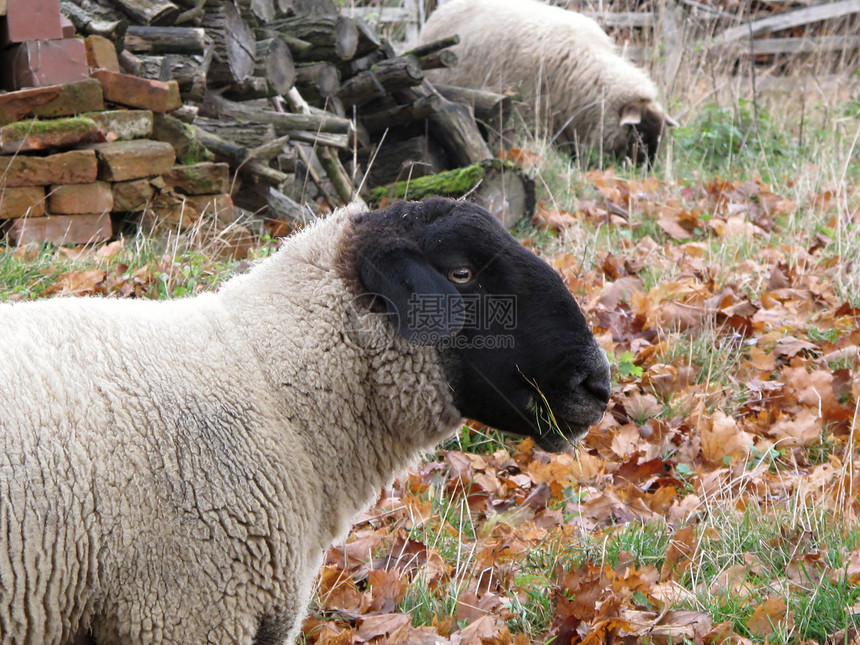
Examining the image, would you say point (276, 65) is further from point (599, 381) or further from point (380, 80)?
point (599, 381)

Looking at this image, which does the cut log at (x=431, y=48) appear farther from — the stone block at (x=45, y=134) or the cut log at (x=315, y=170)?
the stone block at (x=45, y=134)

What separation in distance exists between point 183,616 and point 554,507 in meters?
2.00

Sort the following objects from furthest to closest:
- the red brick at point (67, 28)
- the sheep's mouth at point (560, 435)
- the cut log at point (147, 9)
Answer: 1. the cut log at point (147, 9)
2. the red brick at point (67, 28)
3. the sheep's mouth at point (560, 435)

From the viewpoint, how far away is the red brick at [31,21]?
5.02 m

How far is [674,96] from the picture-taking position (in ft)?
37.8

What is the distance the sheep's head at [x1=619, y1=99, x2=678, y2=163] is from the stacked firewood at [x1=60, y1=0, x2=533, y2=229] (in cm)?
202

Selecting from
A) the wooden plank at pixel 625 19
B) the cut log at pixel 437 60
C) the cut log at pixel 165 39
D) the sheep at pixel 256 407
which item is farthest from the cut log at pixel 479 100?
the sheep at pixel 256 407

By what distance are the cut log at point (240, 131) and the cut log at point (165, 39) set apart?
0.53 metres

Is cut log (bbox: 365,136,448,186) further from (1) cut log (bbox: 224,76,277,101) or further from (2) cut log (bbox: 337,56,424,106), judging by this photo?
(1) cut log (bbox: 224,76,277,101)

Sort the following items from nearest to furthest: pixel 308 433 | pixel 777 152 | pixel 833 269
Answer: pixel 308 433 < pixel 833 269 < pixel 777 152

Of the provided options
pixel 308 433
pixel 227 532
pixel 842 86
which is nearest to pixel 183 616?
pixel 227 532

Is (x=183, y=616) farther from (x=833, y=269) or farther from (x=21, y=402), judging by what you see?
(x=833, y=269)

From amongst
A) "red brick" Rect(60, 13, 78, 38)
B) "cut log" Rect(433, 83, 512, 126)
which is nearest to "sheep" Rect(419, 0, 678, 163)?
"cut log" Rect(433, 83, 512, 126)

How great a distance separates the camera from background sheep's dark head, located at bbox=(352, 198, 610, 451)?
9.12 ft
